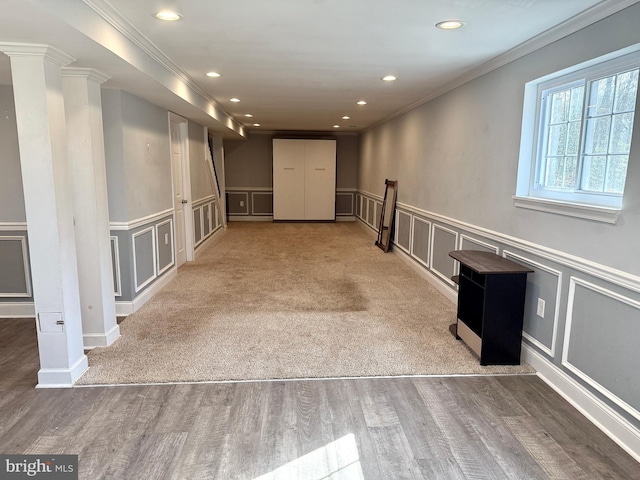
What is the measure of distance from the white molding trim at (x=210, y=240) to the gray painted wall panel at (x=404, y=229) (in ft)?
10.3

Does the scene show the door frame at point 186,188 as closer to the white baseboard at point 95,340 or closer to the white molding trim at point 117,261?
the white molding trim at point 117,261

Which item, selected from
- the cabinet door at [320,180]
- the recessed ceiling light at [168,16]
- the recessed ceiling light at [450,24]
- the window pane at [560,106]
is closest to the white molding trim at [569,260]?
the window pane at [560,106]

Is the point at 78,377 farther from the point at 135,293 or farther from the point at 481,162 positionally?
the point at 481,162

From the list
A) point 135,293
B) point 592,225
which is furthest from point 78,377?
point 592,225

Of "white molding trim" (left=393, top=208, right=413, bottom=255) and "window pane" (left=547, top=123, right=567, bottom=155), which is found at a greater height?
"window pane" (left=547, top=123, right=567, bottom=155)

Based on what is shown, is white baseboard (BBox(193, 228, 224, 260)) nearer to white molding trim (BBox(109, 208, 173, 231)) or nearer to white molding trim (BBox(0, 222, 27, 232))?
white molding trim (BBox(109, 208, 173, 231))

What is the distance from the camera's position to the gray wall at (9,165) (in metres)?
3.54

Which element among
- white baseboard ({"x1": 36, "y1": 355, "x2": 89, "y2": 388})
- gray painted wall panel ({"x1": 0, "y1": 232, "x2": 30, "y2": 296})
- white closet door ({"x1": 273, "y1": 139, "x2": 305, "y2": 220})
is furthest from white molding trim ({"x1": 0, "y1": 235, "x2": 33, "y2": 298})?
white closet door ({"x1": 273, "y1": 139, "x2": 305, "y2": 220})

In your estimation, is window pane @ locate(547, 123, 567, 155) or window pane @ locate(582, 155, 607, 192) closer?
window pane @ locate(582, 155, 607, 192)

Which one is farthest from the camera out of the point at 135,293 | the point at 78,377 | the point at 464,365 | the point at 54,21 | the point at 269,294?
the point at 269,294

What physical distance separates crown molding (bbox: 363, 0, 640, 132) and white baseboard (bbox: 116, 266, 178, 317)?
150 inches

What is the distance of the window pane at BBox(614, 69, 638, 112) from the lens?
7.35 ft

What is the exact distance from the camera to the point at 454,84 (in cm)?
428

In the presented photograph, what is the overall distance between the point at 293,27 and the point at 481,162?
→ 2054 millimetres
